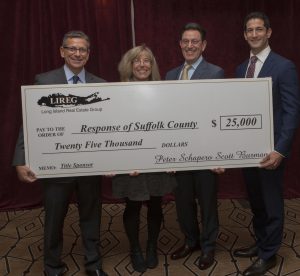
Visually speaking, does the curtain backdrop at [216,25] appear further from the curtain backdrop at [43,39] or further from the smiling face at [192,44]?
the smiling face at [192,44]

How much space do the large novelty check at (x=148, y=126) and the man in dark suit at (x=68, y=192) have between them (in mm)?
79

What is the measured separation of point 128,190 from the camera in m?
2.18

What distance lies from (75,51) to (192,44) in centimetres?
73

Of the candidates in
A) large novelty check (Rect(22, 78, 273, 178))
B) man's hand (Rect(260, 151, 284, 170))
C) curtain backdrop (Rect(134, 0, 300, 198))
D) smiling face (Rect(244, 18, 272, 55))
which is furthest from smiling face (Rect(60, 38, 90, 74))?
curtain backdrop (Rect(134, 0, 300, 198))

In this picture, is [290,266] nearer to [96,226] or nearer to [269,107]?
[269,107]

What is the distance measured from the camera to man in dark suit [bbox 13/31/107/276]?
6.81ft

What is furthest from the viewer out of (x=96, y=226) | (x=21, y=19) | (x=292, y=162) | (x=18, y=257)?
(x=292, y=162)

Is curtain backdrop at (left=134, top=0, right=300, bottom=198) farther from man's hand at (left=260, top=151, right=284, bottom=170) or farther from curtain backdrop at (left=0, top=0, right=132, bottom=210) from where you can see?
man's hand at (left=260, top=151, right=284, bottom=170)

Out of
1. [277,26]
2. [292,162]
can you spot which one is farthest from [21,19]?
[292,162]

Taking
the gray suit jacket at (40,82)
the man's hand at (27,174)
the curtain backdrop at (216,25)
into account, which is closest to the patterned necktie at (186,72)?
the gray suit jacket at (40,82)

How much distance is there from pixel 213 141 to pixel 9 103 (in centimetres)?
231

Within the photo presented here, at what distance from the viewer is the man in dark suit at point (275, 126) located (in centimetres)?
210

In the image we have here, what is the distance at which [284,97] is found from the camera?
83.0 inches

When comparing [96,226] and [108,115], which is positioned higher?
[108,115]
